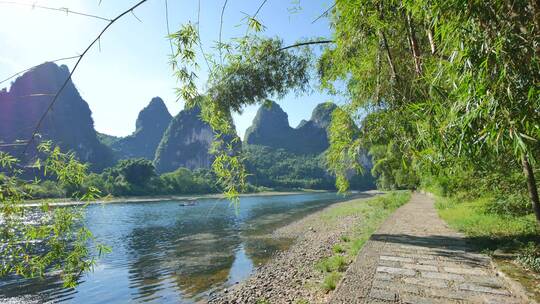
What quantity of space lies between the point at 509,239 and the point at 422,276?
4313 mm

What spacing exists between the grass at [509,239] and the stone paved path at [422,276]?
317mm

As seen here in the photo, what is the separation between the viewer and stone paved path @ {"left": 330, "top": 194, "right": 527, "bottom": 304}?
196 inches

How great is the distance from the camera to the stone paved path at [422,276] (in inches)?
196

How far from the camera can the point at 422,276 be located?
5.95m

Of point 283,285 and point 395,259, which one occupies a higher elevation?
point 395,259

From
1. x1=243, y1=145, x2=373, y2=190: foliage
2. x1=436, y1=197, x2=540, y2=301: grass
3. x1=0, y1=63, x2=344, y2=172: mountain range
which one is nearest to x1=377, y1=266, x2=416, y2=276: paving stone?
x1=436, y1=197, x2=540, y2=301: grass

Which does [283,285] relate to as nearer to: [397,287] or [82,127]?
[397,287]

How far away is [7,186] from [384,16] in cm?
497

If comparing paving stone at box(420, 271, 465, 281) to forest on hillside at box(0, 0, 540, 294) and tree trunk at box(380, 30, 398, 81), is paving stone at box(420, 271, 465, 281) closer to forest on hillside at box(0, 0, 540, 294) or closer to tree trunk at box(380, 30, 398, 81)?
forest on hillside at box(0, 0, 540, 294)

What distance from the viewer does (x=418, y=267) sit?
21.5 feet

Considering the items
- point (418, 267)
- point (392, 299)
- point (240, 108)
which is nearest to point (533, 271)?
point (418, 267)

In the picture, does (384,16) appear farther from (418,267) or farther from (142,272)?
(142,272)

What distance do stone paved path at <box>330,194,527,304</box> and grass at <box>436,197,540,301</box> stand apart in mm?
317

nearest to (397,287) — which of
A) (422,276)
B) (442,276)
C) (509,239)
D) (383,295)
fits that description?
(383,295)
